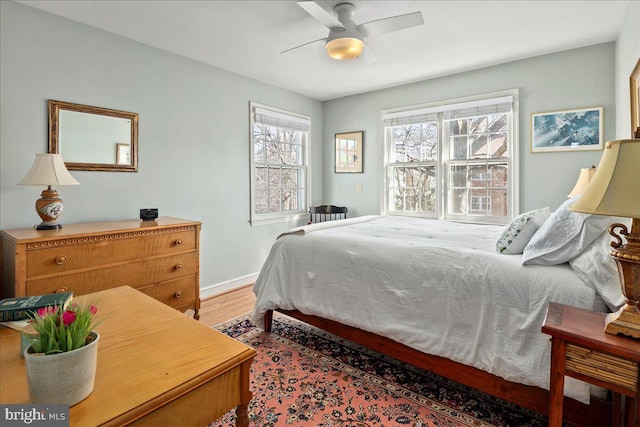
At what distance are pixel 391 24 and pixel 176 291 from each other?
2.69 m

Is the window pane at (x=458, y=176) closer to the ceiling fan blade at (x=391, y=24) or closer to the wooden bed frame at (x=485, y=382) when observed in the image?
the ceiling fan blade at (x=391, y=24)

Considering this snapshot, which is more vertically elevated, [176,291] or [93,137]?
[93,137]

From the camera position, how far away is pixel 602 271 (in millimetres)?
1420

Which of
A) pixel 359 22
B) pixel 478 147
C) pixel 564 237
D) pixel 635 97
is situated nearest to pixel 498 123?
pixel 478 147

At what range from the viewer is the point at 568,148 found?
129 inches

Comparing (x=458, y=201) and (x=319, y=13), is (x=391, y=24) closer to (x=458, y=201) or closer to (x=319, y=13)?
(x=319, y=13)

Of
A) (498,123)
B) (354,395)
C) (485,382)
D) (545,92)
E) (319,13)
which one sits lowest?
(354,395)

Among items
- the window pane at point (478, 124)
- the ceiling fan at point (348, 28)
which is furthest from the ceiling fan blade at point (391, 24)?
the window pane at point (478, 124)

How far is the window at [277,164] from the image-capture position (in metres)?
4.22

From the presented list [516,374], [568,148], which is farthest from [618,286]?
[568,148]

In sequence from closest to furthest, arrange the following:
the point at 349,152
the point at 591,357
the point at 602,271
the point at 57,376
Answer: the point at 57,376 < the point at 591,357 < the point at 602,271 < the point at 349,152

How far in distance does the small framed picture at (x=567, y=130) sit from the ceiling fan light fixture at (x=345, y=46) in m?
2.20

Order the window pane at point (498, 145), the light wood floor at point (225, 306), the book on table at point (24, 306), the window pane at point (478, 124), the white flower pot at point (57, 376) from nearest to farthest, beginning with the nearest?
the white flower pot at point (57, 376), the book on table at point (24, 306), the light wood floor at point (225, 306), the window pane at point (498, 145), the window pane at point (478, 124)

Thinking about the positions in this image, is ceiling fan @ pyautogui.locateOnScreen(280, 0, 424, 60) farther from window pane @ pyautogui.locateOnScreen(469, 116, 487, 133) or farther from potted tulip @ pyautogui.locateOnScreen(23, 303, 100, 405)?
potted tulip @ pyautogui.locateOnScreen(23, 303, 100, 405)
